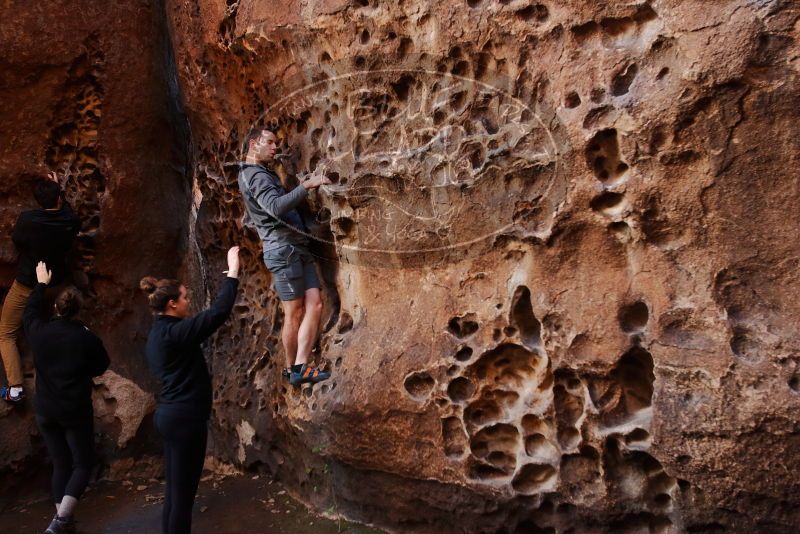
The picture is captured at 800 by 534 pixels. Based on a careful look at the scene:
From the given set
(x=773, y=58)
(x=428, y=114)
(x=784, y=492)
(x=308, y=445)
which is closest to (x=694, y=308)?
(x=784, y=492)

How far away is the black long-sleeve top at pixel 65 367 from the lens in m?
4.40

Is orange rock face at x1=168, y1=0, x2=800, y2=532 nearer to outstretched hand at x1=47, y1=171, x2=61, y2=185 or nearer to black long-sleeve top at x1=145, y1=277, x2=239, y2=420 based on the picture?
black long-sleeve top at x1=145, y1=277, x2=239, y2=420

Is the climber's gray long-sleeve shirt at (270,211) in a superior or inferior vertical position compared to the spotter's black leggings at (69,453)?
superior

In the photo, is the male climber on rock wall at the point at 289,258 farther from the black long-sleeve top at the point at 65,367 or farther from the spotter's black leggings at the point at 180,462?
the black long-sleeve top at the point at 65,367

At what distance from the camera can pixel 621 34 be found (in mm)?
3367

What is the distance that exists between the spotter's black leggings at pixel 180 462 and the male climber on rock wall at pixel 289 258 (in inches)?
37.0

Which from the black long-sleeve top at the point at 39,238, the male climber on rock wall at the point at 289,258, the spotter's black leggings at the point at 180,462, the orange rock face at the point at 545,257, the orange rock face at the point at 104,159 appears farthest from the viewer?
the orange rock face at the point at 104,159

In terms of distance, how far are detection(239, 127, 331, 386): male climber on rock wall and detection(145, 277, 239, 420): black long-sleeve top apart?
0.87m

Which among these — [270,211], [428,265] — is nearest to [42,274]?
[270,211]

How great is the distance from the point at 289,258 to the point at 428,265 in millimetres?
842

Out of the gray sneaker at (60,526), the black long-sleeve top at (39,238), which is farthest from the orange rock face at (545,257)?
the black long-sleeve top at (39,238)

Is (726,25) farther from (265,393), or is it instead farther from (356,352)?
(265,393)

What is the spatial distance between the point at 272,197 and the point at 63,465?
1.88m

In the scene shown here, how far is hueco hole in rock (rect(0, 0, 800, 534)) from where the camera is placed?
314cm
